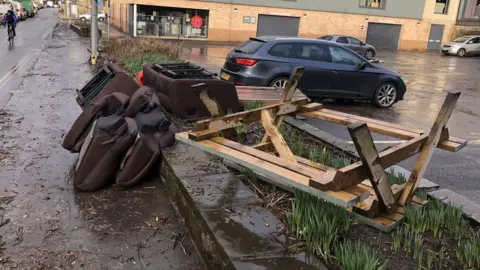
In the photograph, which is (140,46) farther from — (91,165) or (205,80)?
(91,165)

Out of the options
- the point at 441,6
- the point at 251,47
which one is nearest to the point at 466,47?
the point at 441,6

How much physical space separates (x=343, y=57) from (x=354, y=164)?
9265mm

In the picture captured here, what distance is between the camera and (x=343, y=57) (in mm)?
11938

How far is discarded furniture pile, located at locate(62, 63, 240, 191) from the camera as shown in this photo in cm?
484

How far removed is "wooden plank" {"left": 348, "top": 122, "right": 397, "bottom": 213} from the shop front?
3323 centimetres

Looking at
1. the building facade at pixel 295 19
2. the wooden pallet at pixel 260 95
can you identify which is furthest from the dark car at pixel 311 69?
the building facade at pixel 295 19

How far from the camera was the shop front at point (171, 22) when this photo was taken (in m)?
36.0

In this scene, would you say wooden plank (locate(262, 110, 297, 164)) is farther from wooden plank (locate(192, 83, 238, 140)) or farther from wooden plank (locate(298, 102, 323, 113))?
wooden plank (locate(298, 102, 323, 113))

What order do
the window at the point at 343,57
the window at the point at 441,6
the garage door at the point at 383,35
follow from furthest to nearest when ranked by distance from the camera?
the window at the point at 441,6
the garage door at the point at 383,35
the window at the point at 343,57

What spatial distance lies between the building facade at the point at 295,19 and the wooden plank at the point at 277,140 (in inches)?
1257

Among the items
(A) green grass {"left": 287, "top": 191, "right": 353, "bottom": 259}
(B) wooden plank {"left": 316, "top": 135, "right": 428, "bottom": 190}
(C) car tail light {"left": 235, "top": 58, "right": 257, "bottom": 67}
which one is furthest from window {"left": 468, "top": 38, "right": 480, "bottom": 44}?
(A) green grass {"left": 287, "top": 191, "right": 353, "bottom": 259}

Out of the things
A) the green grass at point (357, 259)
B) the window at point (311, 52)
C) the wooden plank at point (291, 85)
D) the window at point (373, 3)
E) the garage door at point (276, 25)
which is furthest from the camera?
the window at point (373, 3)

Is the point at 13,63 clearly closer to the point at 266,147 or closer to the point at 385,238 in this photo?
the point at 266,147

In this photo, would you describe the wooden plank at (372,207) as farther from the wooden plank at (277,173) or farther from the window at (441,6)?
the window at (441,6)
